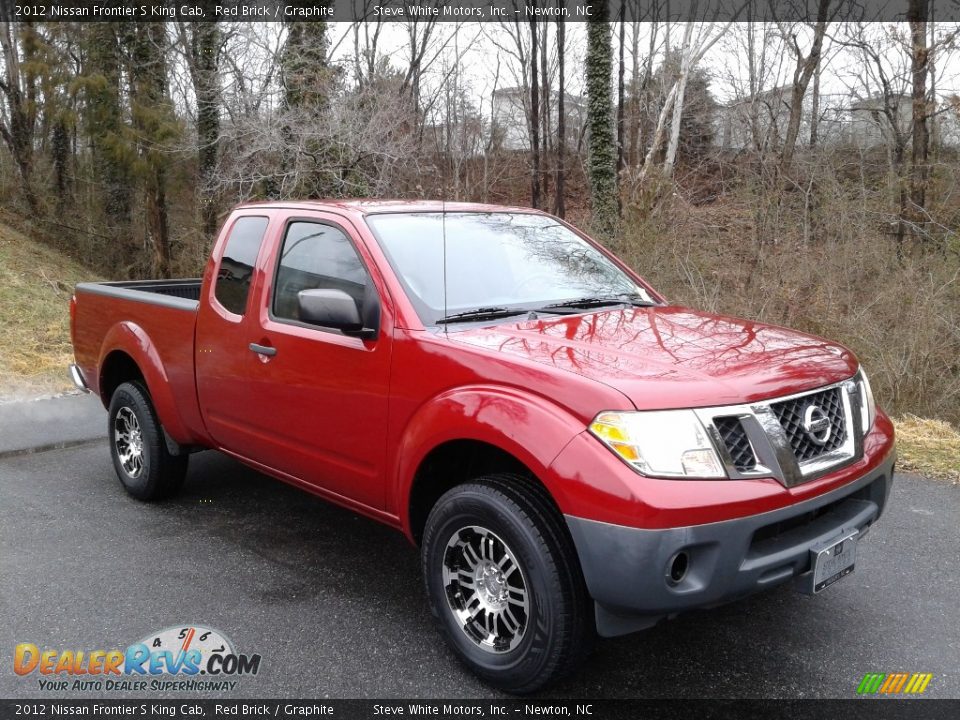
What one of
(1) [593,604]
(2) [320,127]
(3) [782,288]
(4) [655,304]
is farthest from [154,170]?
(1) [593,604]

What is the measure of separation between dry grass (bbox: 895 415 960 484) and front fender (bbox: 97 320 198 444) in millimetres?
4769

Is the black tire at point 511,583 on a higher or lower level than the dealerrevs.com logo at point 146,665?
higher

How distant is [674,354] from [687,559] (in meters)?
0.80

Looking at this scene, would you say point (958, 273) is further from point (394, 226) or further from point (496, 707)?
point (496, 707)

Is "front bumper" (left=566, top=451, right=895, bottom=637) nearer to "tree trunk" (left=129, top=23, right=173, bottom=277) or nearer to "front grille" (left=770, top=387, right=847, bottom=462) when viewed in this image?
"front grille" (left=770, top=387, right=847, bottom=462)

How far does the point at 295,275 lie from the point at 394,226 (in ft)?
1.95

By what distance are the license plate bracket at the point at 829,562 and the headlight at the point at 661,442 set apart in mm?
520

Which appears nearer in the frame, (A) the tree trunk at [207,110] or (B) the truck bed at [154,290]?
(B) the truck bed at [154,290]

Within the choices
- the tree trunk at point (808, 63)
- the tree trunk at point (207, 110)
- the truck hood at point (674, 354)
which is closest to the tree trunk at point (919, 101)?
the tree trunk at point (808, 63)

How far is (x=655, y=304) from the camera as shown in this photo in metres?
4.26

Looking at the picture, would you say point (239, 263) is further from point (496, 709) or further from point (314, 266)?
point (496, 709)

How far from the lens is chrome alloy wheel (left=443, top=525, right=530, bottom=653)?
3.09 metres

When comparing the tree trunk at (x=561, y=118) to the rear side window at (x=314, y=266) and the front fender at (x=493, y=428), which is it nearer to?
the rear side window at (x=314, y=266)

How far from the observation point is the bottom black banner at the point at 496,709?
3.03m
